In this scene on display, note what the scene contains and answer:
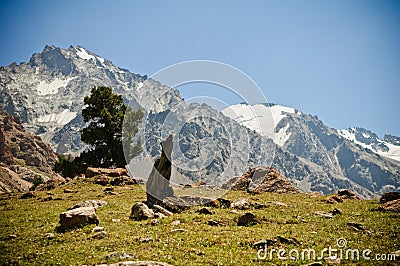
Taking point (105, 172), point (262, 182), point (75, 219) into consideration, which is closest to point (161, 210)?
point (75, 219)

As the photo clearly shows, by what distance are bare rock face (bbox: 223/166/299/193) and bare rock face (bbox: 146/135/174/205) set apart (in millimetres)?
18301

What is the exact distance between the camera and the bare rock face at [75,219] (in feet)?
71.4

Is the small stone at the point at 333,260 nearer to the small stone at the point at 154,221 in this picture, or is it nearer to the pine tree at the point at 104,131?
the small stone at the point at 154,221

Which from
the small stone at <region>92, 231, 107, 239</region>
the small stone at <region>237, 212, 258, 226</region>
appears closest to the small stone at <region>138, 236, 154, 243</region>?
the small stone at <region>92, 231, 107, 239</region>

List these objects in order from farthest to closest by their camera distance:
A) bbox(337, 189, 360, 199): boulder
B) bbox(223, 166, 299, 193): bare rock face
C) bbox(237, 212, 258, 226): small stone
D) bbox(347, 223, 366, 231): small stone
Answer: bbox(223, 166, 299, 193): bare rock face → bbox(337, 189, 360, 199): boulder → bbox(237, 212, 258, 226): small stone → bbox(347, 223, 366, 231): small stone

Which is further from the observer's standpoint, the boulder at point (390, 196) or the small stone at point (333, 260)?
the boulder at point (390, 196)

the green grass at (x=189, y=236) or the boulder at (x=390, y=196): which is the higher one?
the boulder at (x=390, y=196)

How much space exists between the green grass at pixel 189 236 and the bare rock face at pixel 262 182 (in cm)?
1514

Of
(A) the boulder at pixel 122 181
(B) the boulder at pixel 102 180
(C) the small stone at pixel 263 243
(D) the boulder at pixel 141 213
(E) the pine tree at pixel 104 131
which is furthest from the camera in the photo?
(E) the pine tree at pixel 104 131

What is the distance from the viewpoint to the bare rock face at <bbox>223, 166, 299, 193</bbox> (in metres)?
46.0

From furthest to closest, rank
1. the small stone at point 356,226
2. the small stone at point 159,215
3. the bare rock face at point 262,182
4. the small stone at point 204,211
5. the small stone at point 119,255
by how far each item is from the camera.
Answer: the bare rock face at point 262,182 < the small stone at point 204,211 < the small stone at point 159,215 < the small stone at point 356,226 < the small stone at point 119,255

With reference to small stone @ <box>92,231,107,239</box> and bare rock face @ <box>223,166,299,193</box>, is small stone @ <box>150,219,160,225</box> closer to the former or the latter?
small stone @ <box>92,231,107,239</box>

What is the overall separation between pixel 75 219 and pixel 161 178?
9.81 meters

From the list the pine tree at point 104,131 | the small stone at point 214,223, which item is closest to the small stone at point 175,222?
the small stone at point 214,223
